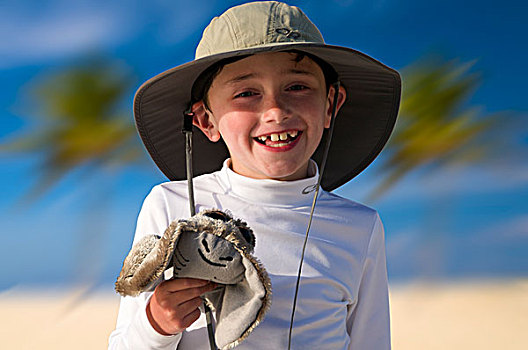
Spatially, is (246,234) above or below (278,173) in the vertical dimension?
below

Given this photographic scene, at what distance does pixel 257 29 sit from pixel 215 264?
593mm

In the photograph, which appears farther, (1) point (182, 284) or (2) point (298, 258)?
(2) point (298, 258)

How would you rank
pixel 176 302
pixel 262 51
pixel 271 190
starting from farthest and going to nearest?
pixel 271 190
pixel 262 51
pixel 176 302

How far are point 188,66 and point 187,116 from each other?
0.15 metres

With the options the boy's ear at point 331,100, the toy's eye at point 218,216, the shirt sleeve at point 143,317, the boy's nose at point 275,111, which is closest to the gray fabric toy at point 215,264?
the toy's eye at point 218,216

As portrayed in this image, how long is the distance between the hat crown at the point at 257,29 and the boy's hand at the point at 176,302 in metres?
0.55

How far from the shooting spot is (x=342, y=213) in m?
1.56

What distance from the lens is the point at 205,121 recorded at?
61.4 inches

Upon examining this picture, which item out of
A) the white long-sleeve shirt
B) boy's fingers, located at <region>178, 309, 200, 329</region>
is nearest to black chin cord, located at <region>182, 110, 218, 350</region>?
boy's fingers, located at <region>178, 309, 200, 329</region>

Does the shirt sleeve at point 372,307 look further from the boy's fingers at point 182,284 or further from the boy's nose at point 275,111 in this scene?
the boy's fingers at point 182,284

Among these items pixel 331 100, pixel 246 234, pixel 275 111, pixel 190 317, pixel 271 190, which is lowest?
pixel 190 317

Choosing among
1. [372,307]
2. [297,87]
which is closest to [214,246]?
[297,87]

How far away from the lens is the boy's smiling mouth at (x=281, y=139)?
1.38 m

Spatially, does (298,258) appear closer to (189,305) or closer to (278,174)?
(278,174)
